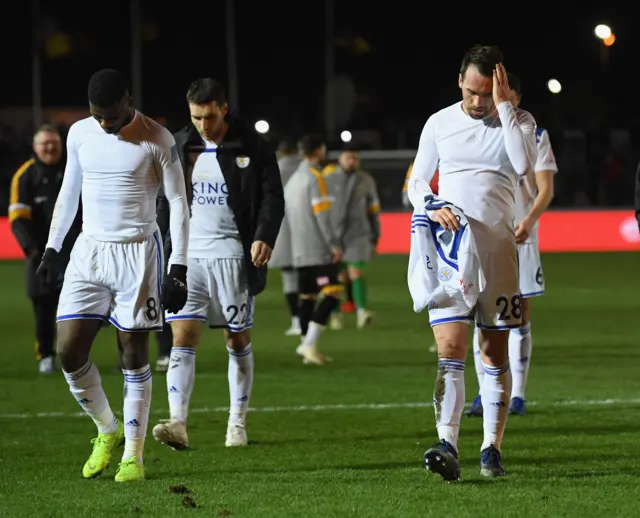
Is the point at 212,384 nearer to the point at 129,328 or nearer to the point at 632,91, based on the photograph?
the point at 129,328

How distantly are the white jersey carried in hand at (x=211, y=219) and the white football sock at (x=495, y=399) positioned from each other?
72.5 inches

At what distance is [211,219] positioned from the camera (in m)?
8.38

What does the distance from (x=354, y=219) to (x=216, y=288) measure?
27.1 ft

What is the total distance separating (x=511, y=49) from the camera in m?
43.8

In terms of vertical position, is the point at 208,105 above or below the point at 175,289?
above

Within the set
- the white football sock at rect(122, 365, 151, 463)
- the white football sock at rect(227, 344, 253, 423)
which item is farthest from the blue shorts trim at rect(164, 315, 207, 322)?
the white football sock at rect(122, 365, 151, 463)

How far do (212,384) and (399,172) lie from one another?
22.5 meters

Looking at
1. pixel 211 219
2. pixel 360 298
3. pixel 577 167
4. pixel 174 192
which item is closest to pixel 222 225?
pixel 211 219

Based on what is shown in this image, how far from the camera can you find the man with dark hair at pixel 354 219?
16.4 m

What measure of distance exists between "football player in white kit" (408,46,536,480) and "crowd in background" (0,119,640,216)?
964 inches

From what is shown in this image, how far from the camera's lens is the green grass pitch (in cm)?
651

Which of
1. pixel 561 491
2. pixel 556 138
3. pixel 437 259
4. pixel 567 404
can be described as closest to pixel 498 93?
pixel 437 259

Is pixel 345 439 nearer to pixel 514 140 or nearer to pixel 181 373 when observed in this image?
pixel 181 373

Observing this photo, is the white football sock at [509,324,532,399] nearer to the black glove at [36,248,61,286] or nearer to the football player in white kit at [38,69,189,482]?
the football player in white kit at [38,69,189,482]
